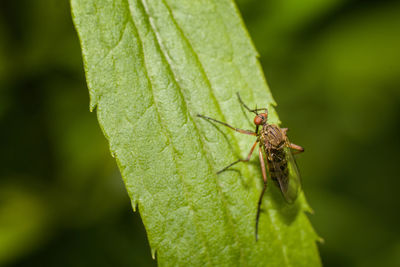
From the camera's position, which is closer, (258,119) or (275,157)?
(258,119)

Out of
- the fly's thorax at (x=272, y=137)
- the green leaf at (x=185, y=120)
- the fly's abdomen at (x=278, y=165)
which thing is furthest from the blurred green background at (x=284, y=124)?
the fly's abdomen at (x=278, y=165)

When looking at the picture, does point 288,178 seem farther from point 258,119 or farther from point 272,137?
point 258,119

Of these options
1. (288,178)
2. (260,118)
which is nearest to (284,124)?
(288,178)

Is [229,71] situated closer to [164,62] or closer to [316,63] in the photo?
[164,62]

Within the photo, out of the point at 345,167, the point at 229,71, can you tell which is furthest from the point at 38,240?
the point at 345,167

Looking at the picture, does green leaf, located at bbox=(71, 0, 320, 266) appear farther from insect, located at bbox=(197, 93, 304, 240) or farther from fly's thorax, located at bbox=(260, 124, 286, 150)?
fly's thorax, located at bbox=(260, 124, 286, 150)

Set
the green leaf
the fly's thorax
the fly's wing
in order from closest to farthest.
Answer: the green leaf → the fly's wing → the fly's thorax

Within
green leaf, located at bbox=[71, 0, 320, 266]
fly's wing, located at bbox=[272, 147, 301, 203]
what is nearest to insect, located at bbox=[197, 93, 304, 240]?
fly's wing, located at bbox=[272, 147, 301, 203]

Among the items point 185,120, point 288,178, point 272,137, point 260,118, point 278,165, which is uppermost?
point 185,120
